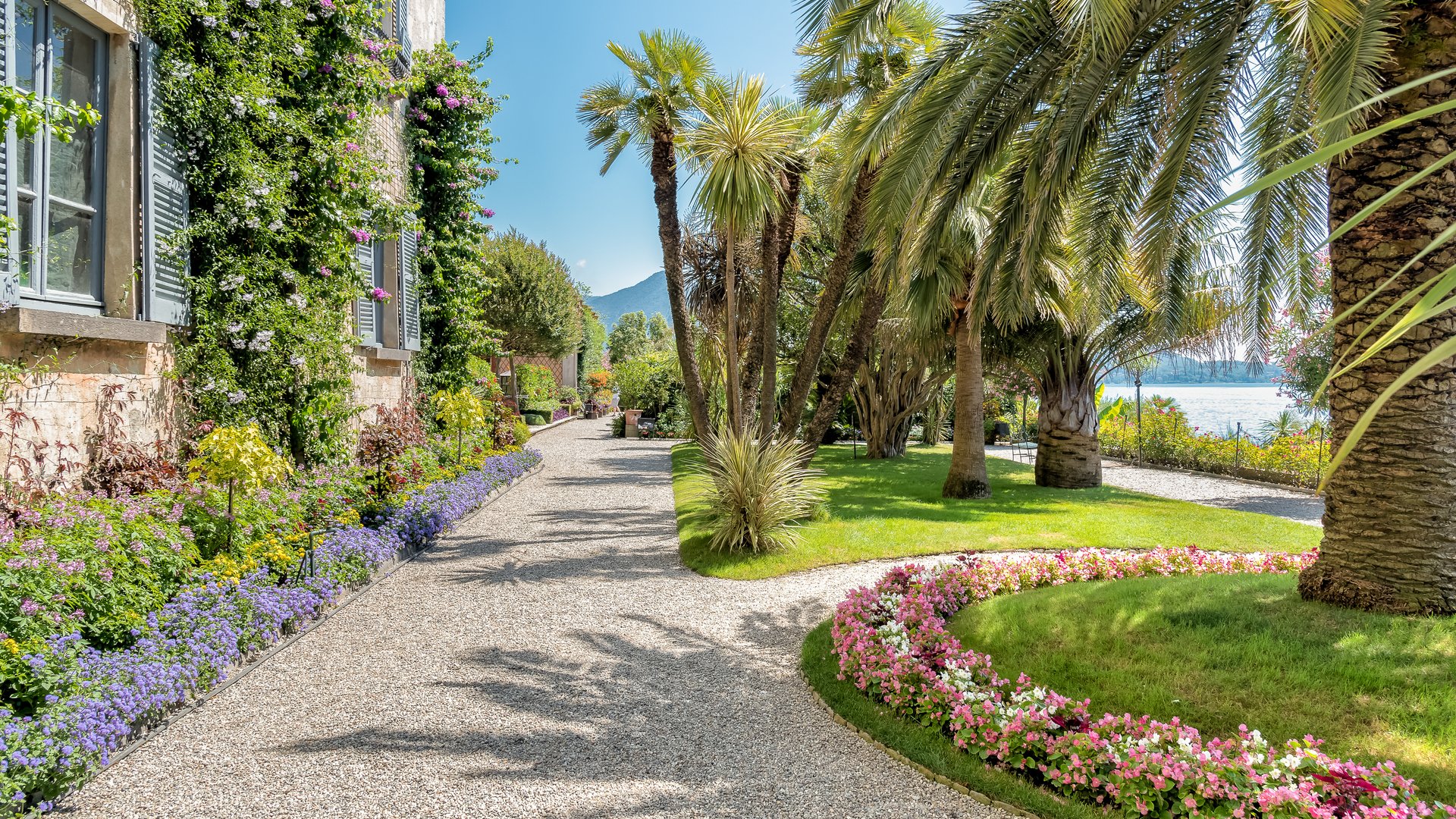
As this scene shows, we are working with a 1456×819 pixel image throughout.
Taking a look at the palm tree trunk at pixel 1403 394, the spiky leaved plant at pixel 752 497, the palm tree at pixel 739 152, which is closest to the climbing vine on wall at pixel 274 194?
the palm tree at pixel 739 152

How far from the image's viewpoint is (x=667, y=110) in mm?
10711

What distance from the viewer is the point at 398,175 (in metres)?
11.5

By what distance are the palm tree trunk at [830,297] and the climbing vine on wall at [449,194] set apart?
613 cm

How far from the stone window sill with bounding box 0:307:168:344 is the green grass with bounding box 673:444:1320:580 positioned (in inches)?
191

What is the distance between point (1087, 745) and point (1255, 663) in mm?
1459

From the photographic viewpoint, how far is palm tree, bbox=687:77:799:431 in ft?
29.2

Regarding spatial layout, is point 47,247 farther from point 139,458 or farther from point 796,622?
point 796,622

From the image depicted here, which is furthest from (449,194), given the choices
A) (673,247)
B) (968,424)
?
(968,424)

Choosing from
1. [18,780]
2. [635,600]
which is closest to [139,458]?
[18,780]

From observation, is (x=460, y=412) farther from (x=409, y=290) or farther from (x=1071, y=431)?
(x=1071, y=431)

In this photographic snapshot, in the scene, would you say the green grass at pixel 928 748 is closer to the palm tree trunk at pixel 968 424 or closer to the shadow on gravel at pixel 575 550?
the shadow on gravel at pixel 575 550

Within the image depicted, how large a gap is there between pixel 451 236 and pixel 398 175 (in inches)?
58.3

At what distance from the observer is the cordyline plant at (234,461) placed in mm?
5426

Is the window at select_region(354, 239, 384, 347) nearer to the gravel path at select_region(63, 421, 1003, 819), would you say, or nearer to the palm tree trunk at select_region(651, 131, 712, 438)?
the palm tree trunk at select_region(651, 131, 712, 438)
